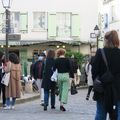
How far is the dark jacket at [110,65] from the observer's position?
8.66 metres

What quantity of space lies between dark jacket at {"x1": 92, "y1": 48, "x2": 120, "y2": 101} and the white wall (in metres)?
37.5

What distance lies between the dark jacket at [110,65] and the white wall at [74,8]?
123 ft

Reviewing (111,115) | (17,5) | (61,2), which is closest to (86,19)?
(61,2)

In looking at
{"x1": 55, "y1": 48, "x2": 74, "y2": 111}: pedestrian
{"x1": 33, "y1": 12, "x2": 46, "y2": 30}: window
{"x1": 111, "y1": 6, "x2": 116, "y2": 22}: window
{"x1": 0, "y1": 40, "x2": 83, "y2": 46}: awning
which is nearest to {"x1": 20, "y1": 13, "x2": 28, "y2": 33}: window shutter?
{"x1": 33, "y1": 12, "x2": 46, "y2": 30}: window

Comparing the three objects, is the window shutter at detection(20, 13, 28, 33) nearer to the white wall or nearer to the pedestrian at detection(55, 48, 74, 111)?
the white wall

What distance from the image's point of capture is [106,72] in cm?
865

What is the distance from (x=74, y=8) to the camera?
46.5m

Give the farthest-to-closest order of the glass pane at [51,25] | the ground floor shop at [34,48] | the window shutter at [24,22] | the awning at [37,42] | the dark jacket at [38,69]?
the glass pane at [51,25] < the window shutter at [24,22] < the ground floor shop at [34,48] < the awning at [37,42] < the dark jacket at [38,69]

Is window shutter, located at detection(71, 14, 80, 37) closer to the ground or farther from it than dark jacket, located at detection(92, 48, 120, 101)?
farther from it

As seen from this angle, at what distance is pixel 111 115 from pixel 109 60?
0.82 metres

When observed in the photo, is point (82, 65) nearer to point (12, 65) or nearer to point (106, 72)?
point (12, 65)

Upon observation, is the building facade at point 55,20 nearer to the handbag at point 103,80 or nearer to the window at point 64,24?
the window at point 64,24

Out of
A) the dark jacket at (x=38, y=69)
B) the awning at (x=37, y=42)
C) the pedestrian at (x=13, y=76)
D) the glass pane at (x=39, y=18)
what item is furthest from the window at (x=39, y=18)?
the pedestrian at (x=13, y=76)

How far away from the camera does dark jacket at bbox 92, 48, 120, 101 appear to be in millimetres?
8664
